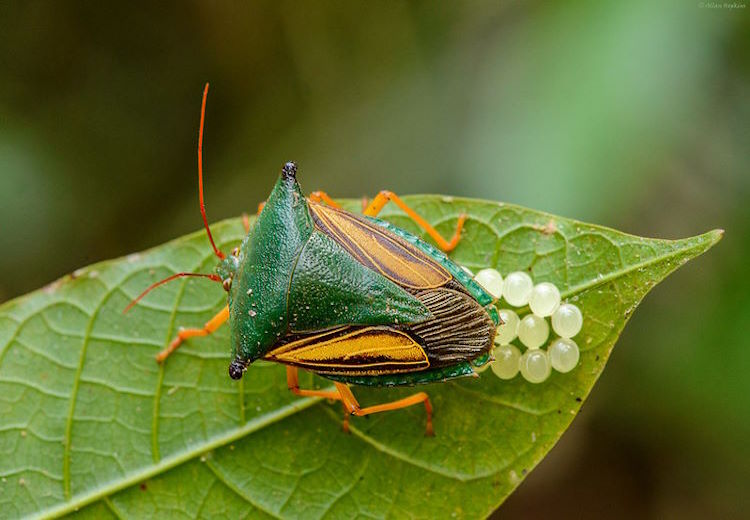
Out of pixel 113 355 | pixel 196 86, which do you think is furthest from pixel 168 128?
pixel 113 355

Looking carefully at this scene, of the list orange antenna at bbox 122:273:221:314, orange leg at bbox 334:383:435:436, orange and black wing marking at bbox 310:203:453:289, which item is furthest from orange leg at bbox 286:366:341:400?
orange and black wing marking at bbox 310:203:453:289

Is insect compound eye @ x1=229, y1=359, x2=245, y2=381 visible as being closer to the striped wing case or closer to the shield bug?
the shield bug

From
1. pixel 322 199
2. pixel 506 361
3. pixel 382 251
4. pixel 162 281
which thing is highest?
pixel 322 199

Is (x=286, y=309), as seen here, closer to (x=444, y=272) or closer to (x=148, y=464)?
(x=444, y=272)

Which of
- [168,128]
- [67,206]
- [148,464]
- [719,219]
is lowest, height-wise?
[148,464]

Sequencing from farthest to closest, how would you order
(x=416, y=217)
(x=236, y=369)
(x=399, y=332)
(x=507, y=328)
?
(x=416, y=217)
(x=507, y=328)
(x=236, y=369)
(x=399, y=332)

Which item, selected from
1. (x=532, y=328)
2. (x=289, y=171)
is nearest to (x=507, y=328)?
(x=532, y=328)

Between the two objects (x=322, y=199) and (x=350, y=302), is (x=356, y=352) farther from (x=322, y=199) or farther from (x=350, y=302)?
(x=322, y=199)
